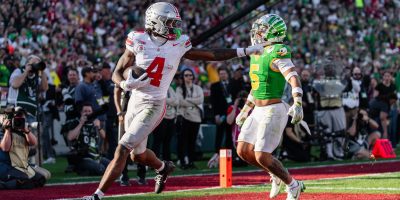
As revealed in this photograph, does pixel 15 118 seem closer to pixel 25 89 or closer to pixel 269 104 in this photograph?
pixel 25 89

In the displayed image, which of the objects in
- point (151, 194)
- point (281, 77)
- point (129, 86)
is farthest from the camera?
point (151, 194)

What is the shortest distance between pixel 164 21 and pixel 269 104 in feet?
4.77

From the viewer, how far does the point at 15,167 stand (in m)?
12.8

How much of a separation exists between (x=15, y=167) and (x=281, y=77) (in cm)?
405

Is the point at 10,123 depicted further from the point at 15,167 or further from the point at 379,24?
the point at 379,24

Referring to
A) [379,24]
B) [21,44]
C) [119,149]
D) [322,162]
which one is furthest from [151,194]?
[379,24]

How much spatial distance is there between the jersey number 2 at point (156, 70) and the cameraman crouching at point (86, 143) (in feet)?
17.8

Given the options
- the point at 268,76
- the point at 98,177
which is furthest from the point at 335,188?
the point at 98,177

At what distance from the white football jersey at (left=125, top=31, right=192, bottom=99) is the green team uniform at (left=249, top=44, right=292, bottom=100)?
90 cm

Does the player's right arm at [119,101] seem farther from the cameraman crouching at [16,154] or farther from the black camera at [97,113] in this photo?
the black camera at [97,113]

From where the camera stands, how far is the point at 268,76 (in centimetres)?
1068

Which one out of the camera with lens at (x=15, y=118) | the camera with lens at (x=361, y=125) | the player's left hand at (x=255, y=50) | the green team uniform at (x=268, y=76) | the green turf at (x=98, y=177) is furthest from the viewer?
the camera with lens at (x=361, y=125)

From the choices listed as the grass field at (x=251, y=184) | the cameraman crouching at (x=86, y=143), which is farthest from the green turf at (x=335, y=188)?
the cameraman crouching at (x=86, y=143)

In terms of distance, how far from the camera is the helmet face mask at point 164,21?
10.2 meters
